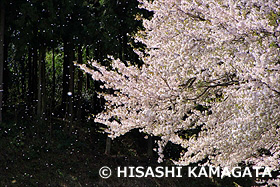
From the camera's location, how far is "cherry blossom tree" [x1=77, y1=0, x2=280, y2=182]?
3.82 m

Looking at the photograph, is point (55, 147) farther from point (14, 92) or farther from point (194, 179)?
point (194, 179)

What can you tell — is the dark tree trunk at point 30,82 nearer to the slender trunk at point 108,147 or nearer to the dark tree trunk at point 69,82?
the dark tree trunk at point 69,82

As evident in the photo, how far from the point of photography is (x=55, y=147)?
13289mm

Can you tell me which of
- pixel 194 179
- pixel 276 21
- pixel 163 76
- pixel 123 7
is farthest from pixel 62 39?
pixel 276 21

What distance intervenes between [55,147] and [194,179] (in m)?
5.82
